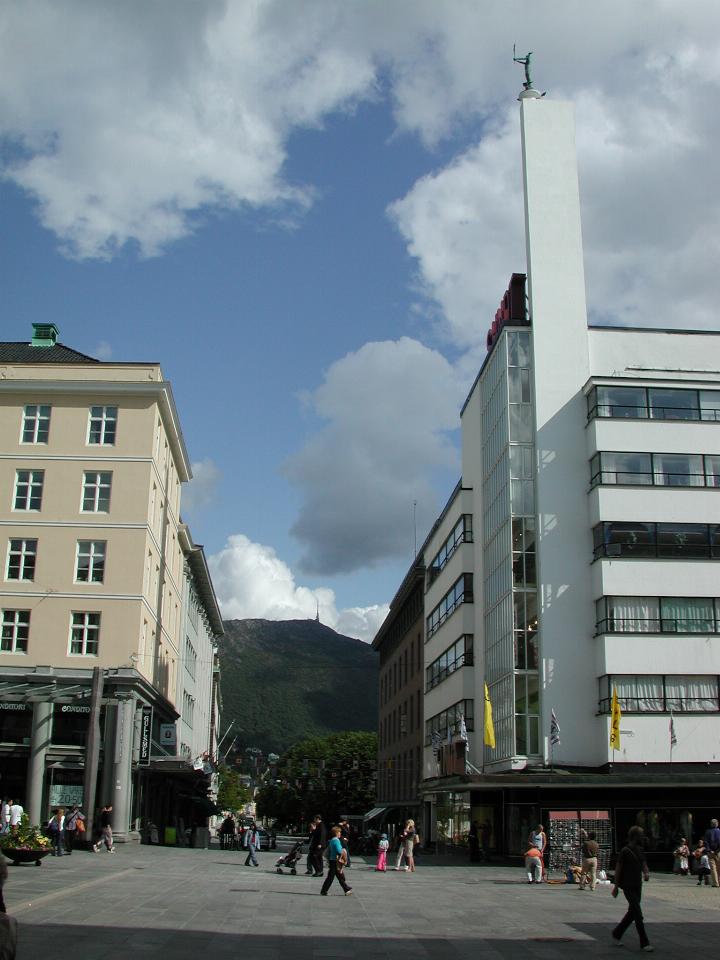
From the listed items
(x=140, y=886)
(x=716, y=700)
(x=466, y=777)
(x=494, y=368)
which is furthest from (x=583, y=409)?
(x=140, y=886)

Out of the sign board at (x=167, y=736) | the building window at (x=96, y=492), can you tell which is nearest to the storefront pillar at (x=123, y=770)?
the sign board at (x=167, y=736)

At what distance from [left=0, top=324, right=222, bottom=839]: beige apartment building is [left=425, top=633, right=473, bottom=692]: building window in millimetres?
14728

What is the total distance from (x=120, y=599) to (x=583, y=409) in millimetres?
21916

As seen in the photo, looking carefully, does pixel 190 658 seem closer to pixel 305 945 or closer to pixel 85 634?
pixel 85 634

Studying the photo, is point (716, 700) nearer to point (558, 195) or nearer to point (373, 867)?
point (373, 867)

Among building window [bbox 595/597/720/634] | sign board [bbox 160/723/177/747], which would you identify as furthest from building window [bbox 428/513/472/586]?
sign board [bbox 160/723/177/747]

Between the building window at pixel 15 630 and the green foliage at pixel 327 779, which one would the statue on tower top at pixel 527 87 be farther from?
the green foliage at pixel 327 779

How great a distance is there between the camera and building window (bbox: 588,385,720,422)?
4419 cm

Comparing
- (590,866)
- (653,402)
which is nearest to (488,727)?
(653,402)

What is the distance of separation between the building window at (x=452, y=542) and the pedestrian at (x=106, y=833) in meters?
22.3

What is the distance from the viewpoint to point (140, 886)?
26.0 metres

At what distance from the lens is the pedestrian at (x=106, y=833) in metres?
38.4

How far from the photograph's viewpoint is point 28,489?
48094mm

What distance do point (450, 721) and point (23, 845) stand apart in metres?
31.4
